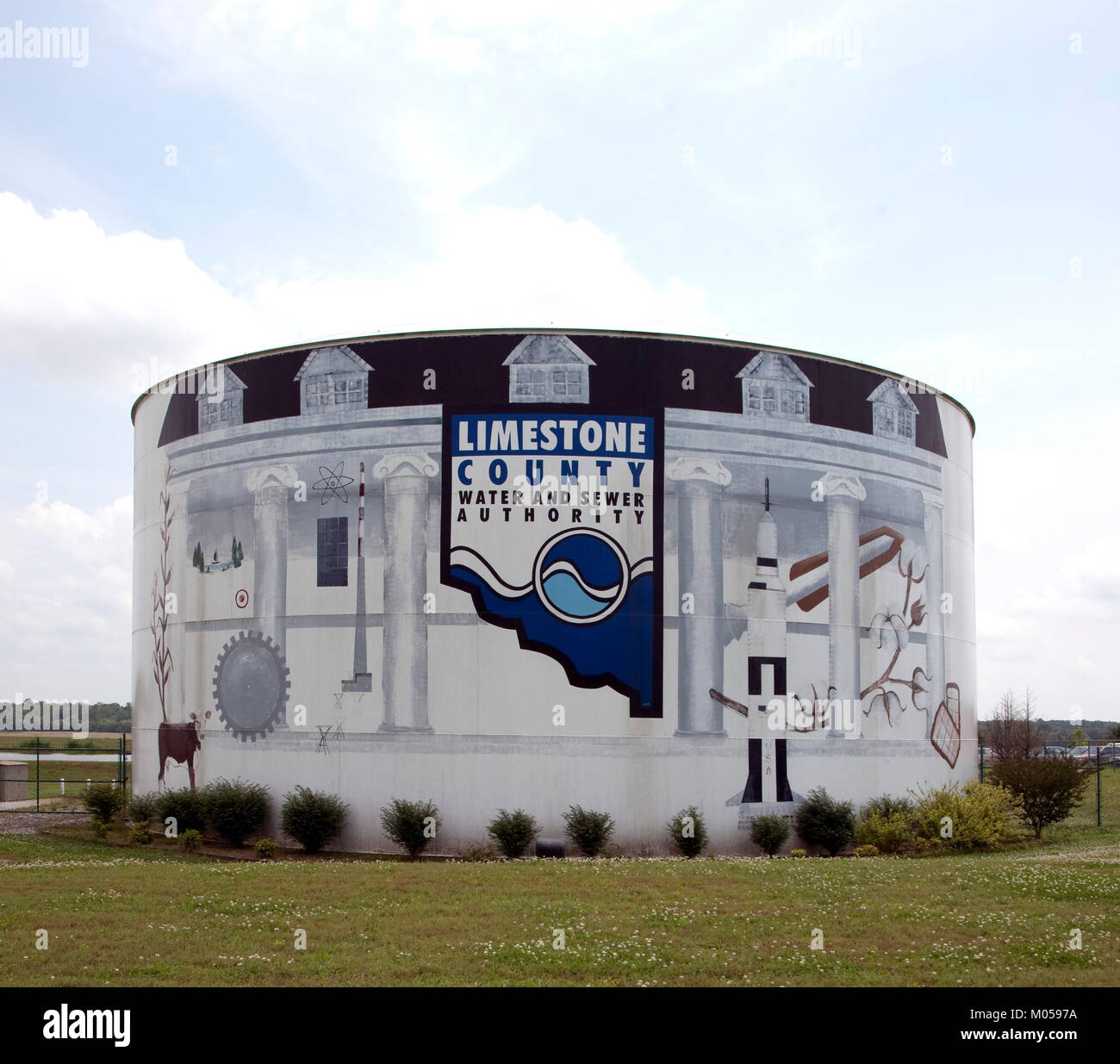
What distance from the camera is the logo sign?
26.4 metres

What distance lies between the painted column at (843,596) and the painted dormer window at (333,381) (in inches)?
472

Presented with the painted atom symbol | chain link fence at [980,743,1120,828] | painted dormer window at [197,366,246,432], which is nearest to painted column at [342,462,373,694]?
the painted atom symbol

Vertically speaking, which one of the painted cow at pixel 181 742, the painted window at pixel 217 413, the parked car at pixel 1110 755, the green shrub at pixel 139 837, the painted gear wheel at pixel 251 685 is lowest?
the parked car at pixel 1110 755

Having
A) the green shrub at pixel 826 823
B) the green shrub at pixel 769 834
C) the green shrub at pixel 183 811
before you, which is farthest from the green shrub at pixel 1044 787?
the green shrub at pixel 183 811

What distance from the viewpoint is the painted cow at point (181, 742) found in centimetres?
2958

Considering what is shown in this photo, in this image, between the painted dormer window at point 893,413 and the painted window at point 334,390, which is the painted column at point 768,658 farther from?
the painted window at point 334,390

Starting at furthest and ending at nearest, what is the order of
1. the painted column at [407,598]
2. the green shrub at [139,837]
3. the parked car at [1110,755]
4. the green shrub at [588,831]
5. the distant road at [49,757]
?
the distant road at [49,757] < the parked car at [1110,755] < the green shrub at [139,837] < the painted column at [407,598] < the green shrub at [588,831]

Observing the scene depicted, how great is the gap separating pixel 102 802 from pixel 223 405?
11.5 meters

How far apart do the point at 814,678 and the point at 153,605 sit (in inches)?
728

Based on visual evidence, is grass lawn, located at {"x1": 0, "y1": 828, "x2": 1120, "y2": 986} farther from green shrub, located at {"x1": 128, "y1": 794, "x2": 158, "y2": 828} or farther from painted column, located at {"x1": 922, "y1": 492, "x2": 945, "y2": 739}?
painted column, located at {"x1": 922, "y1": 492, "x2": 945, "y2": 739}

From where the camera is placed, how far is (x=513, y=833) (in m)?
25.3

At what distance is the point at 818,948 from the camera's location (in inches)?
521
